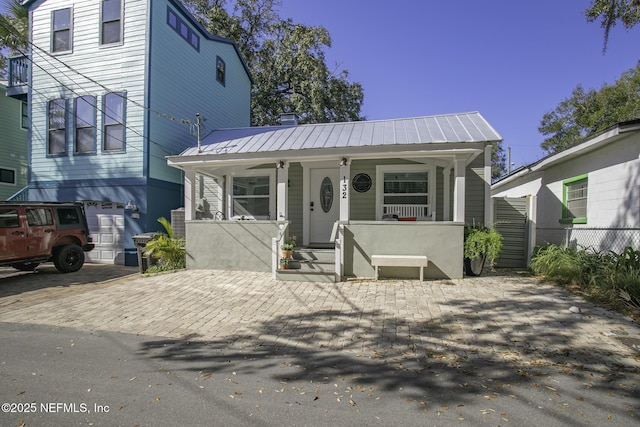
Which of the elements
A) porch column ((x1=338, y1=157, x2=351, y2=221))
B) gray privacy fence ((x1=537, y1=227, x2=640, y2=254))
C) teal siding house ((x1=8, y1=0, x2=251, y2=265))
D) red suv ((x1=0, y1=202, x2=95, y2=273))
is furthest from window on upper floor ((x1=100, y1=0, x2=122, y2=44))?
gray privacy fence ((x1=537, y1=227, x2=640, y2=254))

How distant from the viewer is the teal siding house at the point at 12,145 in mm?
14672

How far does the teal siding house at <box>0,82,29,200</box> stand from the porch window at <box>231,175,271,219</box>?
11.2 m

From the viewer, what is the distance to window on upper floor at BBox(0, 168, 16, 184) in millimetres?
14711

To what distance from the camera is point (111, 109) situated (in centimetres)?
1105

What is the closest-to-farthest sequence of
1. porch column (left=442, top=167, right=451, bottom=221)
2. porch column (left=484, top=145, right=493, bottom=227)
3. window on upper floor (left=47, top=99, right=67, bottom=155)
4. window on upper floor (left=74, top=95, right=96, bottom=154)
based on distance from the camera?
porch column (left=484, top=145, right=493, bottom=227)
porch column (left=442, top=167, right=451, bottom=221)
window on upper floor (left=74, top=95, right=96, bottom=154)
window on upper floor (left=47, top=99, right=67, bottom=155)

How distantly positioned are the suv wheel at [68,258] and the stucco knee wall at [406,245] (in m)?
7.51

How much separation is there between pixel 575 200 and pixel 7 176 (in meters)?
21.5

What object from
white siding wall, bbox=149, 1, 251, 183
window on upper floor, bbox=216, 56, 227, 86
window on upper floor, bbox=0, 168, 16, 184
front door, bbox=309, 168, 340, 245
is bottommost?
front door, bbox=309, 168, 340, 245

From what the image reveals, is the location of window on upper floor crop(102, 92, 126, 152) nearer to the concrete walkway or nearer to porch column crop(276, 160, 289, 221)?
the concrete walkway

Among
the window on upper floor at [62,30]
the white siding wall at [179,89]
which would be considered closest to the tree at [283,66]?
the white siding wall at [179,89]

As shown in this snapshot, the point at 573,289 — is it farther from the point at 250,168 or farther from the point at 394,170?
the point at 250,168

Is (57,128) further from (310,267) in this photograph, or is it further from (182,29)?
(310,267)

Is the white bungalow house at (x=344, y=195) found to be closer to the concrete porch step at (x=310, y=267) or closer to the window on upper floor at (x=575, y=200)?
the concrete porch step at (x=310, y=267)

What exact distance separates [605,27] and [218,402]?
1035 centimetres
